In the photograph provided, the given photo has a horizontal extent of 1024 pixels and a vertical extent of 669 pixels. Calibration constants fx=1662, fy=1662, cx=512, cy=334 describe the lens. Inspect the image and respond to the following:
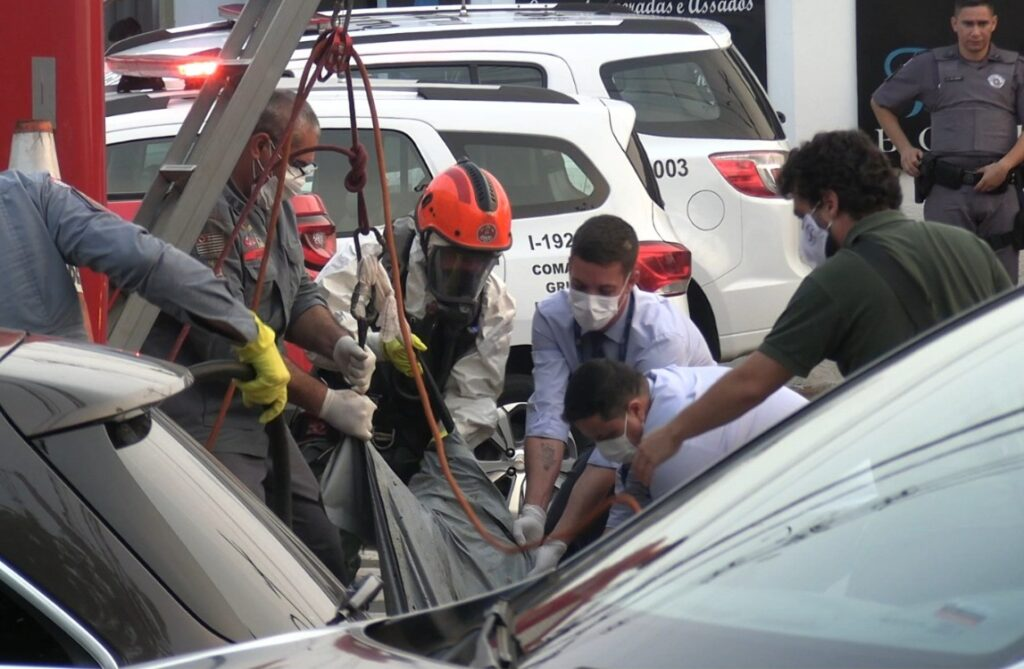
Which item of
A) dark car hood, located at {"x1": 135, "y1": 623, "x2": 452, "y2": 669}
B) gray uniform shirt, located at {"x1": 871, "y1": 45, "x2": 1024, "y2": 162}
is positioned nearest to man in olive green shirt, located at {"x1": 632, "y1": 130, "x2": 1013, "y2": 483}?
dark car hood, located at {"x1": 135, "y1": 623, "x2": 452, "y2": 669}

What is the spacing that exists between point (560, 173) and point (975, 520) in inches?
210

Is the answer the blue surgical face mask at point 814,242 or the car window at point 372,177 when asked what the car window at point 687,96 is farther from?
the blue surgical face mask at point 814,242

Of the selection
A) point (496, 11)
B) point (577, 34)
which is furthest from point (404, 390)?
point (496, 11)

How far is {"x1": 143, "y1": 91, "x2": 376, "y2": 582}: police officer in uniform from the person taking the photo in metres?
4.34

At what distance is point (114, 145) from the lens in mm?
6766

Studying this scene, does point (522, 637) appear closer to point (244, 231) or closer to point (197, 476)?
point (197, 476)

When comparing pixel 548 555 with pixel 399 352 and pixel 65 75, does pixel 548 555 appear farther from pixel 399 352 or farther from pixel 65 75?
pixel 65 75

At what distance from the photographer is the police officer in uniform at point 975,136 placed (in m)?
8.56

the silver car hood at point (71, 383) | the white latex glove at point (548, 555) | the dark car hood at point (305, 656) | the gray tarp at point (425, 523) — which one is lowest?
the white latex glove at point (548, 555)

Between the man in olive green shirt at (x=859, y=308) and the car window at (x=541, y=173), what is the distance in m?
3.12

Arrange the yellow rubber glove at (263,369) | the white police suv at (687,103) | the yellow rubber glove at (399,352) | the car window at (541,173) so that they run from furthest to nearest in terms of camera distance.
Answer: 1. the white police suv at (687,103)
2. the car window at (541,173)
3. the yellow rubber glove at (399,352)
4. the yellow rubber glove at (263,369)

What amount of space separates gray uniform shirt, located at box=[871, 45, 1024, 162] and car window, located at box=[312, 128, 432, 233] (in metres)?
3.16

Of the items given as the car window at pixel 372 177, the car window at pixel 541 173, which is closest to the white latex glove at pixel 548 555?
the car window at pixel 372 177

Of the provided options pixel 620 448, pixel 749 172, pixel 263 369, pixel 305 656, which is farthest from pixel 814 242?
pixel 749 172
